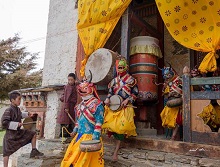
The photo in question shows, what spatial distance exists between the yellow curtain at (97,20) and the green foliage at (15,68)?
11.9 m

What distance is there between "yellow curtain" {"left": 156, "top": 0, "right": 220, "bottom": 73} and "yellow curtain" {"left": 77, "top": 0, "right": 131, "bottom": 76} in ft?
3.18

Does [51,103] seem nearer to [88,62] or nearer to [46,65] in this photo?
[46,65]

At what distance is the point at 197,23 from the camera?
3.92m

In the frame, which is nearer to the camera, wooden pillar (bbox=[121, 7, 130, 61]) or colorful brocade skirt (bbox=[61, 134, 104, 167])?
colorful brocade skirt (bbox=[61, 134, 104, 167])

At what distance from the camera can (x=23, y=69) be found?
657 inches

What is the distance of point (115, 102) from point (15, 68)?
49.7 ft

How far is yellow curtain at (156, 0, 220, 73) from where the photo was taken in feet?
11.9

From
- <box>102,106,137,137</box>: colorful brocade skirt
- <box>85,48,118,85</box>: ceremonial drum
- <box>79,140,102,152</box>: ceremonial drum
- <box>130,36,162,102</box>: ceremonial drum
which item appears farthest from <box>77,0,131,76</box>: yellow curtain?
<box>79,140,102,152</box>: ceremonial drum

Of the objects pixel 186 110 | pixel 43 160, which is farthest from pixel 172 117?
pixel 43 160

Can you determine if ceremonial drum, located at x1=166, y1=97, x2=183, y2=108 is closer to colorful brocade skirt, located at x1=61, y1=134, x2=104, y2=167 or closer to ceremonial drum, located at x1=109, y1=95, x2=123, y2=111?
ceremonial drum, located at x1=109, y1=95, x2=123, y2=111

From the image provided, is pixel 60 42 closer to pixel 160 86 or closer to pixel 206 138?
pixel 160 86

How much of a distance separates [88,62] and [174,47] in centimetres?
260

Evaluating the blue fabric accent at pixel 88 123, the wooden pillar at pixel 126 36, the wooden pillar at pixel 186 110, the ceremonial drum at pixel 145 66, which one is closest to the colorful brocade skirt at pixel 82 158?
the blue fabric accent at pixel 88 123

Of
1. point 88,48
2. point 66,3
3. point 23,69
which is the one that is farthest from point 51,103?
point 23,69
